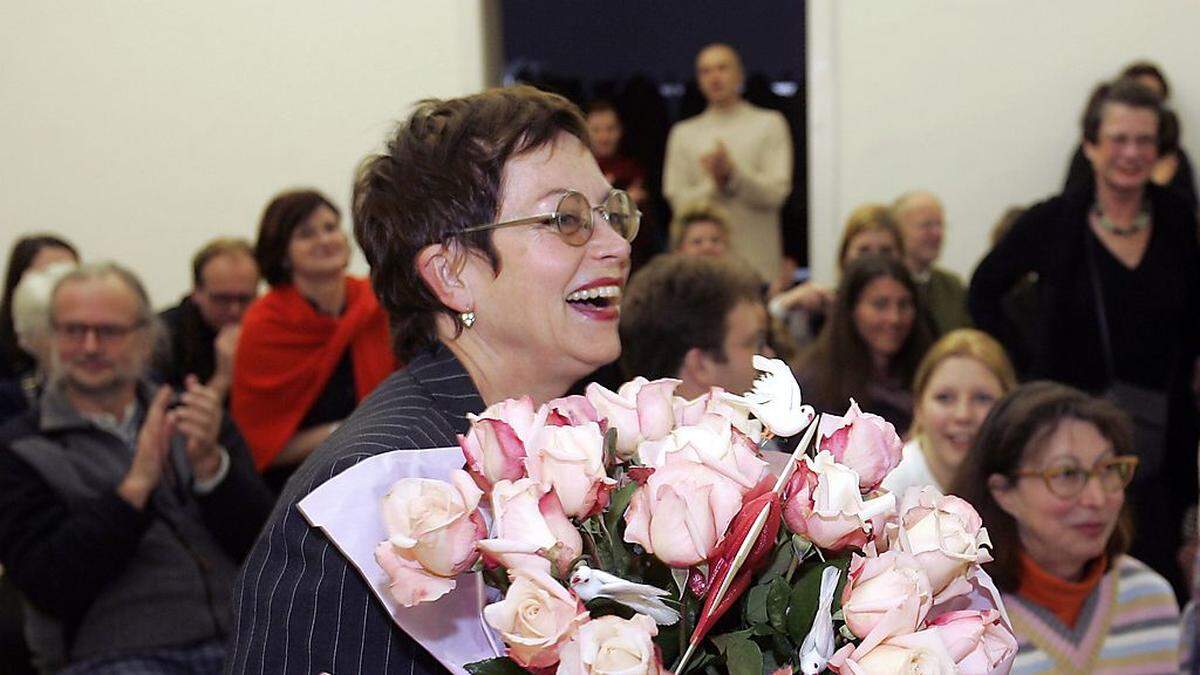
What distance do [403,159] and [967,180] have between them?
198 inches

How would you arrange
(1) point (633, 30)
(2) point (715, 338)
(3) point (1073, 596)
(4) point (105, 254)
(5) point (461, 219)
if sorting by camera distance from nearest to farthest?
(5) point (461, 219)
(3) point (1073, 596)
(2) point (715, 338)
(4) point (105, 254)
(1) point (633, 30)

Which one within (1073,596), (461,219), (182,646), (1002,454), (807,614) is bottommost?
(182,646)

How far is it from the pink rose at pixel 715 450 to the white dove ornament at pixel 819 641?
0.11 m

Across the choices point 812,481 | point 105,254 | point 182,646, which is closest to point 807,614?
point 812,481

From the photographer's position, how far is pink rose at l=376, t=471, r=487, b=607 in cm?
117

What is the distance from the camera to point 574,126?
6.03 ft

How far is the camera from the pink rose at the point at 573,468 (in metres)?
1.18

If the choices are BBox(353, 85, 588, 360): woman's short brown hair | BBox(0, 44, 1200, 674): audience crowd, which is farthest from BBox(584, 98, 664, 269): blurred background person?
BBox(353, 85, 588, 360): woman's short brown hair

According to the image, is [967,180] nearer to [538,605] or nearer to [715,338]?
[715,338]

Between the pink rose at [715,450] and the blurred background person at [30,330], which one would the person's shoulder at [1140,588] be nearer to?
the pink rose at [715,450]

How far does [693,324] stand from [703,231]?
2.19m

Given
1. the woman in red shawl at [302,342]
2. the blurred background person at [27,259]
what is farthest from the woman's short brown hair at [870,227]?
the blurred background person at [27,259]

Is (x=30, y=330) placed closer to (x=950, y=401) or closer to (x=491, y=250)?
(x=950, y=401)

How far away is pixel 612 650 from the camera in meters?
1.10
